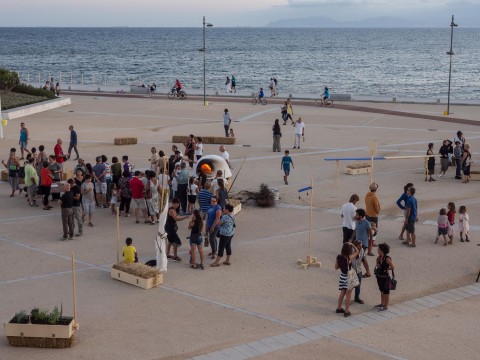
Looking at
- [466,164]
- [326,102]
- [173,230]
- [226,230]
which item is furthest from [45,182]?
[326,102]

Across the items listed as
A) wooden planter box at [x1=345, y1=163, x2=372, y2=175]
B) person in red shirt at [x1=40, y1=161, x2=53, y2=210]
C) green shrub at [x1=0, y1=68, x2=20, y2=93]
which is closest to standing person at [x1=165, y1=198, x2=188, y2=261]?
person in red shirt at [x1=40, y1=161, x2=53, y2=210]

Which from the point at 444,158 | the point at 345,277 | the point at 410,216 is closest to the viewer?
the point at 345,277

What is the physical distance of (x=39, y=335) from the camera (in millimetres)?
11617

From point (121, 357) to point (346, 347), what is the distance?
331 centimetres

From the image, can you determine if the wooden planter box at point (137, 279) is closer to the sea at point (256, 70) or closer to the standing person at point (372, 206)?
the standing person at point (372, 206)

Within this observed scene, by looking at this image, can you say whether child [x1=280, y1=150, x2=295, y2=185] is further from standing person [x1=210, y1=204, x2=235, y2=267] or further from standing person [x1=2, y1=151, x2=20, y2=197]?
standing person [x1=210, y1=204, x2=235, y2=267]

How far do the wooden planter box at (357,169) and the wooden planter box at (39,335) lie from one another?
1468 cm

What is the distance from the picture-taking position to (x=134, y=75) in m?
102

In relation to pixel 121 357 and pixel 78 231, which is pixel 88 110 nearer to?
pixel 78 231

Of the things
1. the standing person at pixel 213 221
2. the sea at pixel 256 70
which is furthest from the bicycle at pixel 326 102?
the standing person at pixel 213 221

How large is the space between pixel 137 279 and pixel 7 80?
3091 centimetres

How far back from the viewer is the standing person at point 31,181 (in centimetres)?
2012

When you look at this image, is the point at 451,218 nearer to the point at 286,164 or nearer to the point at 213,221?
the point at 213,221

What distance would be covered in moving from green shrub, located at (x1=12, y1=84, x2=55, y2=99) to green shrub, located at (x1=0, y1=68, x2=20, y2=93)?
1.95 feet
